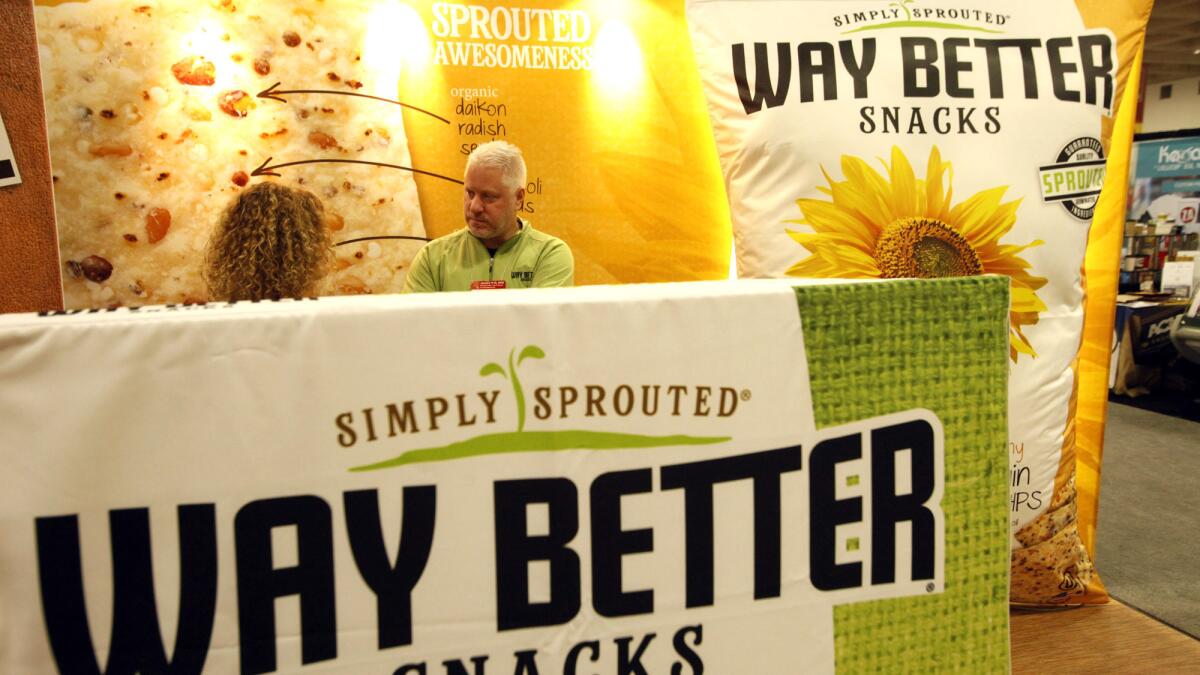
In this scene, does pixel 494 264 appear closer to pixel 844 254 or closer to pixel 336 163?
pixel 336 163

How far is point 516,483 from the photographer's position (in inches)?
22.5

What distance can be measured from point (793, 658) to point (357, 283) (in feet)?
6.13

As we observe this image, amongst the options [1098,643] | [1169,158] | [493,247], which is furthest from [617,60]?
[1169,158]

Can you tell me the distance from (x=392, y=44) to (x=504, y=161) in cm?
55

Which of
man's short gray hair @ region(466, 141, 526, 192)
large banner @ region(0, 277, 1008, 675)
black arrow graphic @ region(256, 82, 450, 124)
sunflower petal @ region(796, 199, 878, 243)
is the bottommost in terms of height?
large banner @ region(0, 277, 1008, 675)

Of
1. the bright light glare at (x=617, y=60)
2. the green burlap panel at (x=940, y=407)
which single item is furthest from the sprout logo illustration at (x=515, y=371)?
the bright light glare at (x=617, y=60)

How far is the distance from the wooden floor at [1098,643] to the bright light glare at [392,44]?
6.65ft

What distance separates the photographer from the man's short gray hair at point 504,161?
6.42 feet

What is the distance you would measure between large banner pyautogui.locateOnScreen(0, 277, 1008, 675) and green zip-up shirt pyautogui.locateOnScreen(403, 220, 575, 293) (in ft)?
4.58

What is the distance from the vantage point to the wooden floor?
1474 millimetres

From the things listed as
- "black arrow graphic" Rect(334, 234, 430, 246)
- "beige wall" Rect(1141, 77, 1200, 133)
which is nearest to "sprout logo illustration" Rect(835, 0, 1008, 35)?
"black arrow graphic" Rect(334, 234, 430, 246)

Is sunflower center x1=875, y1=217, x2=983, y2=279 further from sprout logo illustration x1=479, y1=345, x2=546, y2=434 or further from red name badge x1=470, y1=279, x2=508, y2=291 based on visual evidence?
sprout logo illustration x1=479, y1=345, x2=546, y2=434

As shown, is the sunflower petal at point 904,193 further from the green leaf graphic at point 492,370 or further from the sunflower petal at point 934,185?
the green leaf graphic at point 492,370

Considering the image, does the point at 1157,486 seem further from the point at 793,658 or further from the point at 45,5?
the point at 45,5
